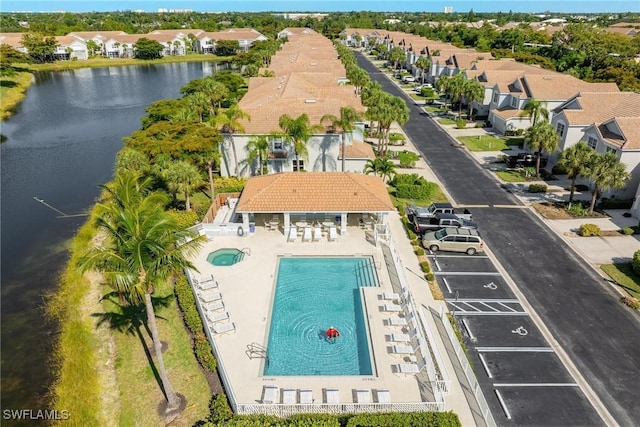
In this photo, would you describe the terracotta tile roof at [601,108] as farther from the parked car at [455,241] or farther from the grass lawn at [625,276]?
the parked car at [455,241]

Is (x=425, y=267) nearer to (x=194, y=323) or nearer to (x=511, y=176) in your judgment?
(x=194, y=323)

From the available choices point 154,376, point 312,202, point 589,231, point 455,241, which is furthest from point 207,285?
point 589,231

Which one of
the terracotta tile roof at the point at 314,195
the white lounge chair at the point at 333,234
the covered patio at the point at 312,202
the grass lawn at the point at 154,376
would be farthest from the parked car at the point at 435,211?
the grass lawn at the point at 154,376

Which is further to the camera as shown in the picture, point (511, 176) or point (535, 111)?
point (535, 111)

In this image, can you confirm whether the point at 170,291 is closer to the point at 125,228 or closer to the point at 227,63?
the point at 125,228

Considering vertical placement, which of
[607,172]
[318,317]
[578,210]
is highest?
[607,172]

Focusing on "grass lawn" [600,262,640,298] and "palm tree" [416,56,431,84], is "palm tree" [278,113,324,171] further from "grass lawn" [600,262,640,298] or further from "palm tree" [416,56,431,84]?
"palm tree" [416,56,431,84]
